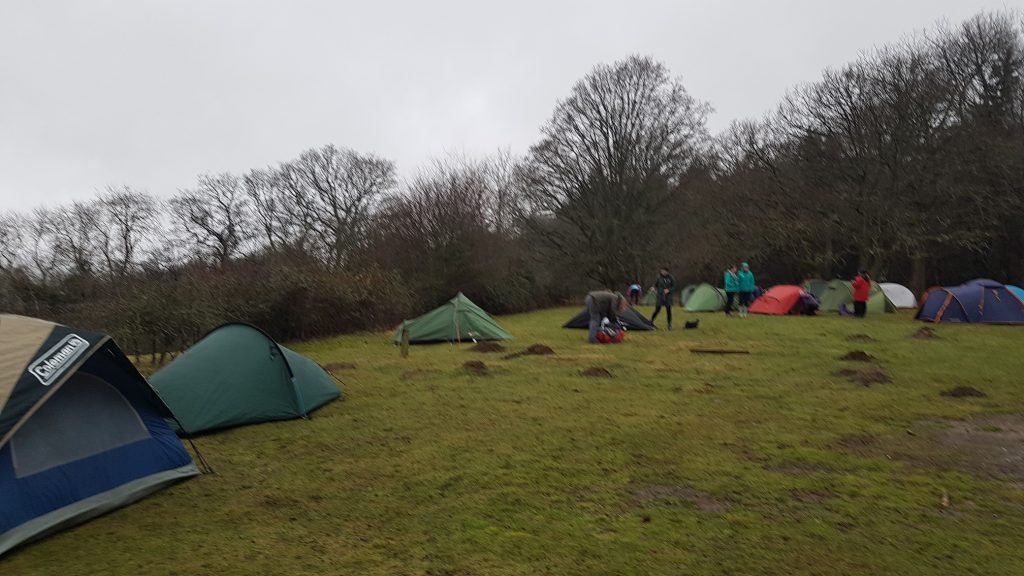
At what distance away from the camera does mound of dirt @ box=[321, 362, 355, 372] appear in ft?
41.1

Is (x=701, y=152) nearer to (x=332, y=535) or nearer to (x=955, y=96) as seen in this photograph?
(x=955, y=96)

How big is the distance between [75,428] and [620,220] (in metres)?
33.0

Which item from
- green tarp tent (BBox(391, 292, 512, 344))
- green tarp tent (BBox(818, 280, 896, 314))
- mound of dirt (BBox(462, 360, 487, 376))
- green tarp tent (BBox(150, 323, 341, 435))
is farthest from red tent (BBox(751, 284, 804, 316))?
green tarp tent (BBox(150, 323, 341, 435))

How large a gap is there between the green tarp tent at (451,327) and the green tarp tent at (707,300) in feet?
43.1

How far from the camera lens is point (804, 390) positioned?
9.44 m

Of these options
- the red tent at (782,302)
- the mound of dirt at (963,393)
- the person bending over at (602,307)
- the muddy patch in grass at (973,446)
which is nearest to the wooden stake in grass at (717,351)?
the person bending over at (602,307)

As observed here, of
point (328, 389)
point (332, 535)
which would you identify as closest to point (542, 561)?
point (332, 535)

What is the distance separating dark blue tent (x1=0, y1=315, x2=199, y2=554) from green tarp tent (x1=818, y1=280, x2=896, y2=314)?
78.4 ft

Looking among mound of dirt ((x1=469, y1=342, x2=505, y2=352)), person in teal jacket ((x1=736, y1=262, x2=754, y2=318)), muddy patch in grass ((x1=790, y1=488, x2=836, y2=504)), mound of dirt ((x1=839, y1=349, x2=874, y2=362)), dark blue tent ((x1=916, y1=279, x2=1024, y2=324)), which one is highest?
person in teal jacket ((x1=736, y1=262, x2=754, y2=318))

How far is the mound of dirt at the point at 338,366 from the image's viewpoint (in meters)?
12.5

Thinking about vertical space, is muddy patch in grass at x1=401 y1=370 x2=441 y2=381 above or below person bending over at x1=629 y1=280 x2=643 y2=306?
below

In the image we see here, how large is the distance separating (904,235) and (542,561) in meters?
26.2

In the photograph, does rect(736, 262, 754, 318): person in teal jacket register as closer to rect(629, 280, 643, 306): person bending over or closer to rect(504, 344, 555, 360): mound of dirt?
rect(629, 280, 643, 306): person bending over

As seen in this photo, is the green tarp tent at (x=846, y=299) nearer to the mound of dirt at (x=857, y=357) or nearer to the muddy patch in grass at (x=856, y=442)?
the mound of dirt at (x=857, y=357)
